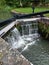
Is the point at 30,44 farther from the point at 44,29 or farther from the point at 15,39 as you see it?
the point at 44,29

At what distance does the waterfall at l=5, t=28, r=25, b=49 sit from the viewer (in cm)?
1256

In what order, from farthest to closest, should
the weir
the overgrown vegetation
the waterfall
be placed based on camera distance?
the overgrown vegetation
the waterfall
the weir

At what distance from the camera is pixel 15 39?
1355 centimetres

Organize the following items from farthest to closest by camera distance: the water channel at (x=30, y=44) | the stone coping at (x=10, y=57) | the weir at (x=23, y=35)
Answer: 1. the weir at (x=23, y=35)
2. the water channel at (x=30, y=44)
3. the stone coping at (x=10, y=57)

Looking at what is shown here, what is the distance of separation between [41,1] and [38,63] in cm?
1674

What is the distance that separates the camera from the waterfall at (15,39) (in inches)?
495

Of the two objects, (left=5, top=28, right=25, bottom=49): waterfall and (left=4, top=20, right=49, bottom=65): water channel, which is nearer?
(left=4, top=20, right=49, bottom=65): water channel

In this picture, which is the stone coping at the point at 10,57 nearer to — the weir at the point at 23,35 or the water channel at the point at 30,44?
the water channel at the point at 30,44

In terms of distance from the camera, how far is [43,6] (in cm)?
2452

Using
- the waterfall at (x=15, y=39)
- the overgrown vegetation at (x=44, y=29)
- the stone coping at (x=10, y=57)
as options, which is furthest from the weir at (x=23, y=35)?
the stone coping at (x=10, y=57)

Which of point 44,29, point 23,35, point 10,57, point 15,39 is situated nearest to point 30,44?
point 15,39

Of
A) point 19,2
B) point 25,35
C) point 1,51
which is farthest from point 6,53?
point 19,2

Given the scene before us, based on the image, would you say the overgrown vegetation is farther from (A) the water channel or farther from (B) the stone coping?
(B) the stone coping

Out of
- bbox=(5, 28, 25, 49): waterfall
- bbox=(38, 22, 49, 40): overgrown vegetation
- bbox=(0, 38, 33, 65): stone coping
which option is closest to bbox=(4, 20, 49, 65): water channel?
bbox=(5, 28, 25, 49): waterfall
